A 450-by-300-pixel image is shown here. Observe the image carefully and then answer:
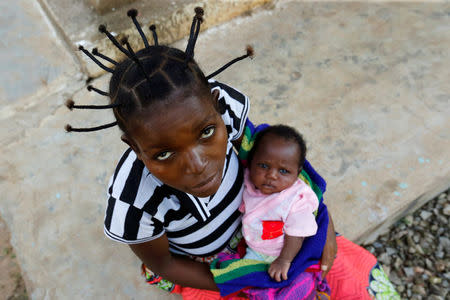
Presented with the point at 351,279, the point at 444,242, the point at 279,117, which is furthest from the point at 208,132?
the point at 444,242

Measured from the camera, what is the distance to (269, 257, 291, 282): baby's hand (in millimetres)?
1273

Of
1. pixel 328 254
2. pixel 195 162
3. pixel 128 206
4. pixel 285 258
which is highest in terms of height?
pixel 195 162

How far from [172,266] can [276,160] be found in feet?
1.83

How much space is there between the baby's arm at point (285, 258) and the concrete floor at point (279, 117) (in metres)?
0.63

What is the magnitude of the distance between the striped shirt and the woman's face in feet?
0.44

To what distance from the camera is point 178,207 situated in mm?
1072

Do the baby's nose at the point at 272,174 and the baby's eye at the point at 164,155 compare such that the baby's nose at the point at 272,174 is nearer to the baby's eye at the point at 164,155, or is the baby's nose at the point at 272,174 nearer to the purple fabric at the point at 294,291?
the purple fabric at the point at 294,291

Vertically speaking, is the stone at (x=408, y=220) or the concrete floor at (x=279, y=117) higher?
the concrete floor at (x=279, y=117)

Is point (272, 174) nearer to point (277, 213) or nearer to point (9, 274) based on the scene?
point (277, 213)

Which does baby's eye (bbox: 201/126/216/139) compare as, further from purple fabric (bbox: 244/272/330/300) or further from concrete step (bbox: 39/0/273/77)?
concrete step (bbox: 39/0/273/77)

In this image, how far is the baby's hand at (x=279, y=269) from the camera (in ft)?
4.18

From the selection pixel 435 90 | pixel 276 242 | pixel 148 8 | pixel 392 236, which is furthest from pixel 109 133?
pixel 435 90

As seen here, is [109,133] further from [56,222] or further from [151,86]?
[151,86]

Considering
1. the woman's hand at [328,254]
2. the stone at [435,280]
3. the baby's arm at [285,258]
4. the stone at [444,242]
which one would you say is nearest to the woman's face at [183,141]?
the baby's arm at [285,258]
